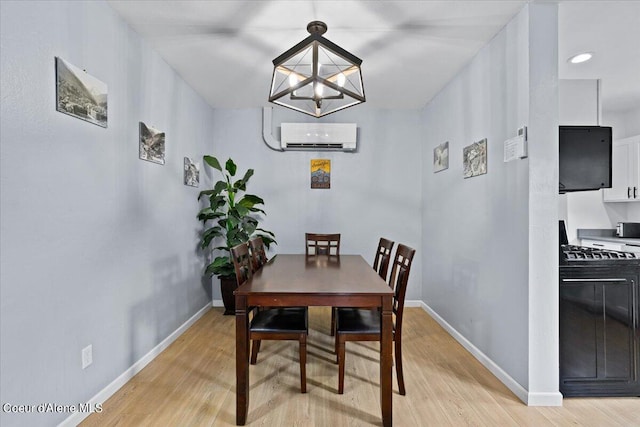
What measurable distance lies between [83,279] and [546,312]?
9.63 ft

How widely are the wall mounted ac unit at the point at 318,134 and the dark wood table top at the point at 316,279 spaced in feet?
5.74

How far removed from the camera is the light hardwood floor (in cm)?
186

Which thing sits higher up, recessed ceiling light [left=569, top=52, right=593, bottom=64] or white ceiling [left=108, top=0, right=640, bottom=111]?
white ceiling [left=108, top=0, right=640, bottom=111]

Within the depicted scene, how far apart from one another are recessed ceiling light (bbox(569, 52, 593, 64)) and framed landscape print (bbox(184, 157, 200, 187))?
12.6 feet

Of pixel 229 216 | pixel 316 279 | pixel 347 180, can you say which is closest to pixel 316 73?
pixel 316 279

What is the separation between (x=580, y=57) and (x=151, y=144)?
3832 millimetres

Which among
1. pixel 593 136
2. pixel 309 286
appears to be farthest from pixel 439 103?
pixel 309 286

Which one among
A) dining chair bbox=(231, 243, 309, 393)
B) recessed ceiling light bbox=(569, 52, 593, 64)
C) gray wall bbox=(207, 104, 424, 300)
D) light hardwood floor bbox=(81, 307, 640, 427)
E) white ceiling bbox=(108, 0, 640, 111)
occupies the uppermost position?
white ceiling bbox=(108, 0, 640, 111)

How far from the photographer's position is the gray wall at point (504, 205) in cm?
205

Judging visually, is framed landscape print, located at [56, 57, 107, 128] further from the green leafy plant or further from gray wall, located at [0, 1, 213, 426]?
the green leafy plant

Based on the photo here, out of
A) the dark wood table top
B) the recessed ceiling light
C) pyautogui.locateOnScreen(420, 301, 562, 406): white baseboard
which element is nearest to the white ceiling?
the recessed ceiling light

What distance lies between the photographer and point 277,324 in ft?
6.85

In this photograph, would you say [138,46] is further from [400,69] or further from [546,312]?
[546,312]

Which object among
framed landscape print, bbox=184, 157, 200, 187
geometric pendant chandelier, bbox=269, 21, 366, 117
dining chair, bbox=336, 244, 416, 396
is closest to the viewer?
geometric pendant chandelier, bbox=269, 21, 366, 117
